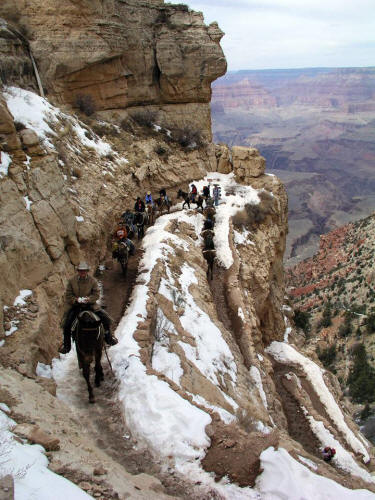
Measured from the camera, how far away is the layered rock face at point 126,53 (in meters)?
22.6

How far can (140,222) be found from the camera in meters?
18.5

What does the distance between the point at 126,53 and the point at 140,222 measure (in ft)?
52.4

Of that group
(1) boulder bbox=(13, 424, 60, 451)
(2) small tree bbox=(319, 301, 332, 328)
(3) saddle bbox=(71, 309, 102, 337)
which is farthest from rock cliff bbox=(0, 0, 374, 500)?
(2) small tree bbox=(319, 301, 332, 328)

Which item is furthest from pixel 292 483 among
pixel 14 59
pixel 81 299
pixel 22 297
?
pixel 14 59

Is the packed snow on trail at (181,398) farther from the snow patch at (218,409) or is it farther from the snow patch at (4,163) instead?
the snow patch at (4,163)

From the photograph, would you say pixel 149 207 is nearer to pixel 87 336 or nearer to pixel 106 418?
pixel 87 336

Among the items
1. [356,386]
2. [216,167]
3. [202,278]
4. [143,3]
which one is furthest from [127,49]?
Result: [356,386]

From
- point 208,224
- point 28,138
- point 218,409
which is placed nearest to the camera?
point 218,409

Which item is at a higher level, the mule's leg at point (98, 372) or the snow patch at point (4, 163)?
the snow patch at point (4, 163)

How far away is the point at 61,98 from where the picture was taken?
23891 mm

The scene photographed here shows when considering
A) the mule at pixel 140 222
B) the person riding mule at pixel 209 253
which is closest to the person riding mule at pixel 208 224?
the person riding mule at pixel 209 253

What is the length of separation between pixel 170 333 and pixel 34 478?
22.8 ft

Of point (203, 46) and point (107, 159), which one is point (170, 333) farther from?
point (203, 46)

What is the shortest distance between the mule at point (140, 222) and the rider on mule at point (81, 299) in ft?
34.2
